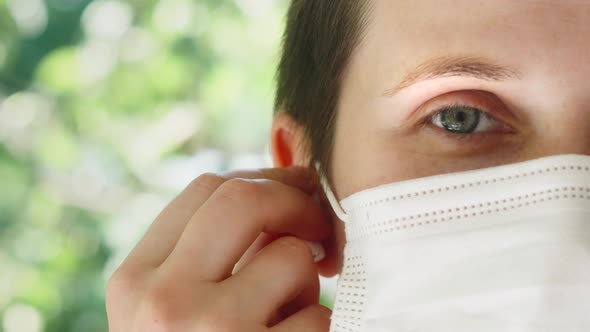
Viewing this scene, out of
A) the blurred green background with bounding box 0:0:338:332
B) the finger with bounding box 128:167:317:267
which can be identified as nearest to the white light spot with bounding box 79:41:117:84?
the blurred green background with bounding box 0:0:338:332

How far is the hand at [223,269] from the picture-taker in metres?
1.07

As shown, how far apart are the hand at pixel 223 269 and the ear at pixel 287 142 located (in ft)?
0.55

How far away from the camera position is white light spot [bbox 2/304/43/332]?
229cm

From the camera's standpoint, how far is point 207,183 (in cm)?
129

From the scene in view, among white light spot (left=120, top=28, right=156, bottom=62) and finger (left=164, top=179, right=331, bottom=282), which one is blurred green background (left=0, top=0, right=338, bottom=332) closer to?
white light spot (left=120, top=28, right=156, bottom=62)

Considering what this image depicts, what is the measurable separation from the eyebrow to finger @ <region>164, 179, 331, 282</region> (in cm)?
31

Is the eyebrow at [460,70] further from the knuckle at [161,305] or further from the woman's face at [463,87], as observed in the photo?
the knuckle at [161,305]

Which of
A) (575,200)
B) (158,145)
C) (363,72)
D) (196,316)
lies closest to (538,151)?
(575,200)

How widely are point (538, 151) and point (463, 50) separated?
0.19 m

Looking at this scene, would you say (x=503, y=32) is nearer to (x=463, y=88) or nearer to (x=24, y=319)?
(x=463, y=88)

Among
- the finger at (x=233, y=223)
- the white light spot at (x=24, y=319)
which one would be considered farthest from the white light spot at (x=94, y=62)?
the finger at (x=233, y=223)

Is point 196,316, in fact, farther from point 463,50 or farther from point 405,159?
point 463,50

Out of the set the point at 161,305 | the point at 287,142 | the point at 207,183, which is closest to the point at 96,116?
the point at 287,142

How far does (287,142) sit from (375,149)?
379 mm
